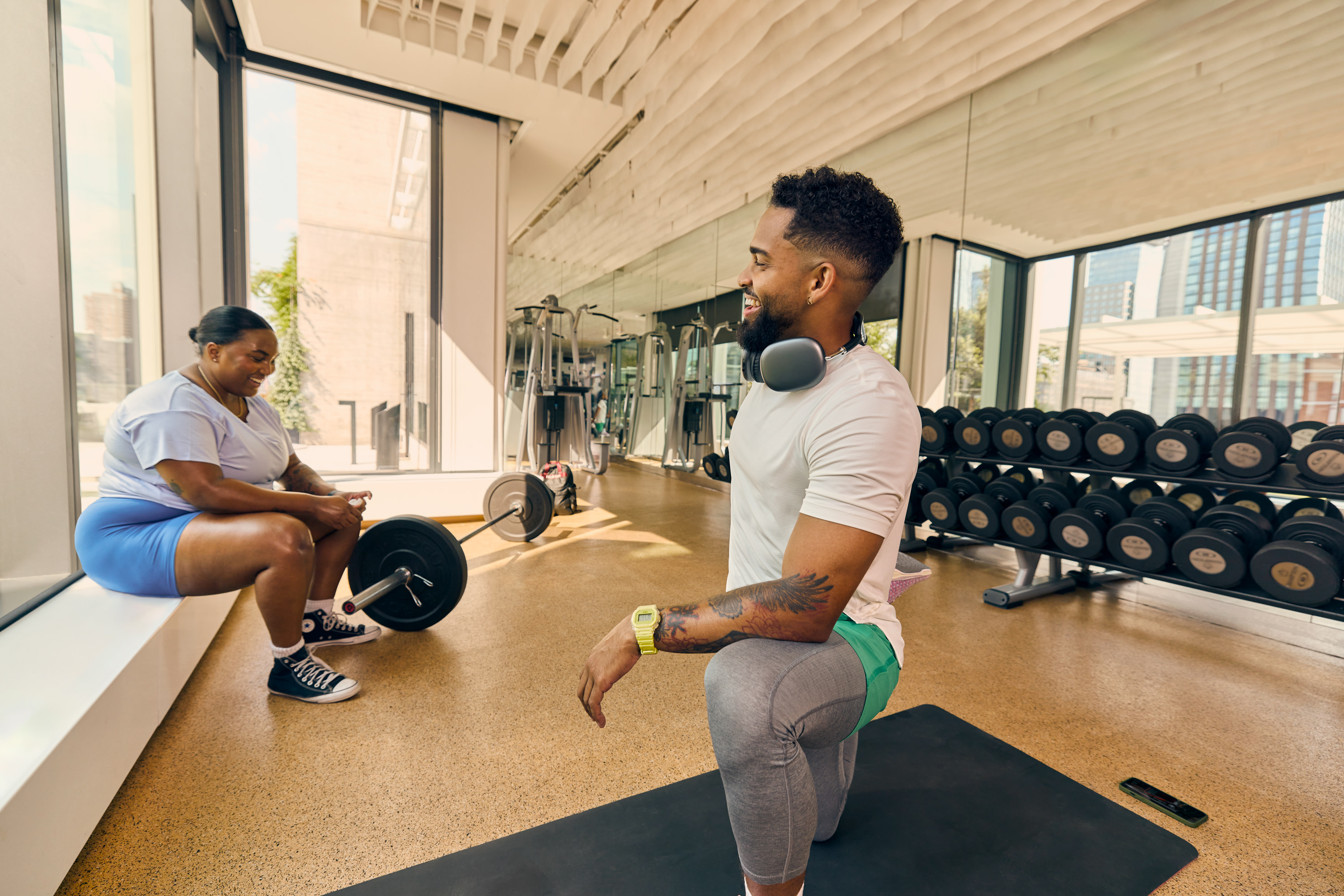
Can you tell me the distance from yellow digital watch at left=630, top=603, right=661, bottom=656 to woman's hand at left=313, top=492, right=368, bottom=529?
153 cm

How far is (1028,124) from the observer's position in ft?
Result: 12.2

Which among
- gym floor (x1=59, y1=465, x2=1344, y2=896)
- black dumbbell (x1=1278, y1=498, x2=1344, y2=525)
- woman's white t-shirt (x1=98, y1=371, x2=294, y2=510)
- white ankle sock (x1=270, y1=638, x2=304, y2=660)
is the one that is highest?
woman's white t-shirt (x1=98, y1=371, x2=294, y2=510)

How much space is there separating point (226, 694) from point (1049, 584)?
140 inches

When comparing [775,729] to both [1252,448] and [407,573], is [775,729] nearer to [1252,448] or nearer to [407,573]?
[407,573]

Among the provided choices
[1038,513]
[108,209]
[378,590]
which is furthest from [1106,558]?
[108,209]

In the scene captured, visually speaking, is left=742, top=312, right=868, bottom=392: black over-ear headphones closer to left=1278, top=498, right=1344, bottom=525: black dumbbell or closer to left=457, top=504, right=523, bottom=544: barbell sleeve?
left=457, top=504, right=523, bottom=544: barbell sleeve

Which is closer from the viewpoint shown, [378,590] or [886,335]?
[378,590]

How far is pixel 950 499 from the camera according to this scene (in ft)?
10.8

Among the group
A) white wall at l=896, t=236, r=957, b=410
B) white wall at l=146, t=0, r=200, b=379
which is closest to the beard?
white wall at l=146, t=0, r=200, b=379

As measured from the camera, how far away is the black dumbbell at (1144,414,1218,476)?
7.70 ft

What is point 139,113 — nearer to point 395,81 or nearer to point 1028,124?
point 395,81

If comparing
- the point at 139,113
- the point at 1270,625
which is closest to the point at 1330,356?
the point at 1270,625

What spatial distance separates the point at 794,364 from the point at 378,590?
6.16 ft

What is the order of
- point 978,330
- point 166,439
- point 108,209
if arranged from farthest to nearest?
point 978,330
point 108,209
point 166,439
